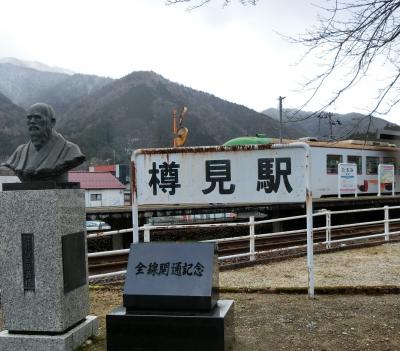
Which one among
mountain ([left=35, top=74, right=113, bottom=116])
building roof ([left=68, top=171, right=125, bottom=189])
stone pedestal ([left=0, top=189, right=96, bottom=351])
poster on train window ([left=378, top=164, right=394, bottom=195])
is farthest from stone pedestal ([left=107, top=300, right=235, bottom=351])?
mountain ([left=35, top=74, right=113, bottom=116])

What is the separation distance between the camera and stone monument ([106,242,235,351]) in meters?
3.83

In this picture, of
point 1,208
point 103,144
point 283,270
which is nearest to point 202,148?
point 1,208

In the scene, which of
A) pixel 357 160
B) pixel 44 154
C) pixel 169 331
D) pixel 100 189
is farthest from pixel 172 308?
pixel 100 189

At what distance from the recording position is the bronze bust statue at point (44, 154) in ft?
14.9

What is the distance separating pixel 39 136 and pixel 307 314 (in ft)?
11.4

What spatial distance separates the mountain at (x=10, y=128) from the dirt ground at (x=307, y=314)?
62.9 meters

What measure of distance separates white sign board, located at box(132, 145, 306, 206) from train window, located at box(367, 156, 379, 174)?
1764 centimetres

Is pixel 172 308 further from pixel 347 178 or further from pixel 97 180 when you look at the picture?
pixel 97 180

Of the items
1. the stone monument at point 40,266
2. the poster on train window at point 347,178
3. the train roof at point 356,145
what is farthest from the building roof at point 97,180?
the stone monument at point 40,266

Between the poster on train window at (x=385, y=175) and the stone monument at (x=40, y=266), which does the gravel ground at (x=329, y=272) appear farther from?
the poster on train window at (x=385, y=175)

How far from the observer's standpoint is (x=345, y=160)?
68.8 feet

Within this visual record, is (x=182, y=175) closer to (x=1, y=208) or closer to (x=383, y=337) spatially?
(x=1, y=208)

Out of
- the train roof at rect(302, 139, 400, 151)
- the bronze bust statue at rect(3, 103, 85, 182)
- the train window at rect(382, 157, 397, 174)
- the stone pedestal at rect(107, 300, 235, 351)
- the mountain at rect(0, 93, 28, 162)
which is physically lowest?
the stone pedestal at rect(107, 300, 235, 351)

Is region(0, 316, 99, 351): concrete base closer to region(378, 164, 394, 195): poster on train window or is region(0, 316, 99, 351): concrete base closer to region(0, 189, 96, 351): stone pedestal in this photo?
region(0, 189, 96, 351): stone pedestal
